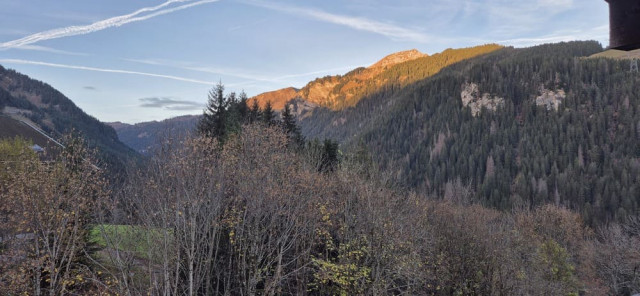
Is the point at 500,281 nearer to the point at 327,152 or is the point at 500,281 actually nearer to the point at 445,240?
the point at 445,240

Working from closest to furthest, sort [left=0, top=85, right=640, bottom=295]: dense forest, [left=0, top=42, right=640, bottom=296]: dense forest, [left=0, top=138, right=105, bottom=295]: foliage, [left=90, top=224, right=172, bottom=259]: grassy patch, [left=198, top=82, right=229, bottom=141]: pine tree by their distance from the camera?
[left=0, top=138, right=105, bottom=295]: foliage < [left=90, top=224, right=172, bottom=259]: grassy patch < [left=0, top=85, right=640, bottom=295]: dense forest < [left=0, top=42, right=640, bottom=296]: dense forest < [left=198, top=82, right=229, bottom=141]: pine tree

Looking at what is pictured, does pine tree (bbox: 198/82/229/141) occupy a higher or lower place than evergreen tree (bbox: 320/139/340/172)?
higher

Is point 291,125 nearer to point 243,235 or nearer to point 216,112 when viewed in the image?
point 216,112

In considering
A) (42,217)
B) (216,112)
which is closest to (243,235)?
(42,217)

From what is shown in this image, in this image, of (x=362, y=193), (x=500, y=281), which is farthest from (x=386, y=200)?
(x=500, y=281)

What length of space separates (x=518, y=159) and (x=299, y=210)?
198512mm

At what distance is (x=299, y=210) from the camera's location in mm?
25109

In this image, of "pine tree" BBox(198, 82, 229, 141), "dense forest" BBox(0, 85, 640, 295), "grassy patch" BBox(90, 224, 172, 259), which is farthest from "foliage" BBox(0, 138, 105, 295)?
"pine tree" BBox(198, 82, 229, 141)

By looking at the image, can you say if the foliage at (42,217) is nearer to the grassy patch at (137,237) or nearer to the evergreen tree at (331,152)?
the grassy patch at (137,237)

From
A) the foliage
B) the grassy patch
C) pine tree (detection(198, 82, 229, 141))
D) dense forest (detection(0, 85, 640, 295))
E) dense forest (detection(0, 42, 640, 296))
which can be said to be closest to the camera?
the foliage

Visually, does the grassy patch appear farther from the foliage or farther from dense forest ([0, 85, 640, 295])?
the foliage

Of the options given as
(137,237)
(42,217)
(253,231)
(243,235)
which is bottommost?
(243,235)

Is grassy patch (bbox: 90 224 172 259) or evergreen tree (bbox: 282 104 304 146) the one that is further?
evergreen tree (bbox: 282 104 304 146)

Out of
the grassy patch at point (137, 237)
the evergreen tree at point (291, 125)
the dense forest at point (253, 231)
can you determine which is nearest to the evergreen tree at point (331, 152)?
the dense forest at point (253, 231)
